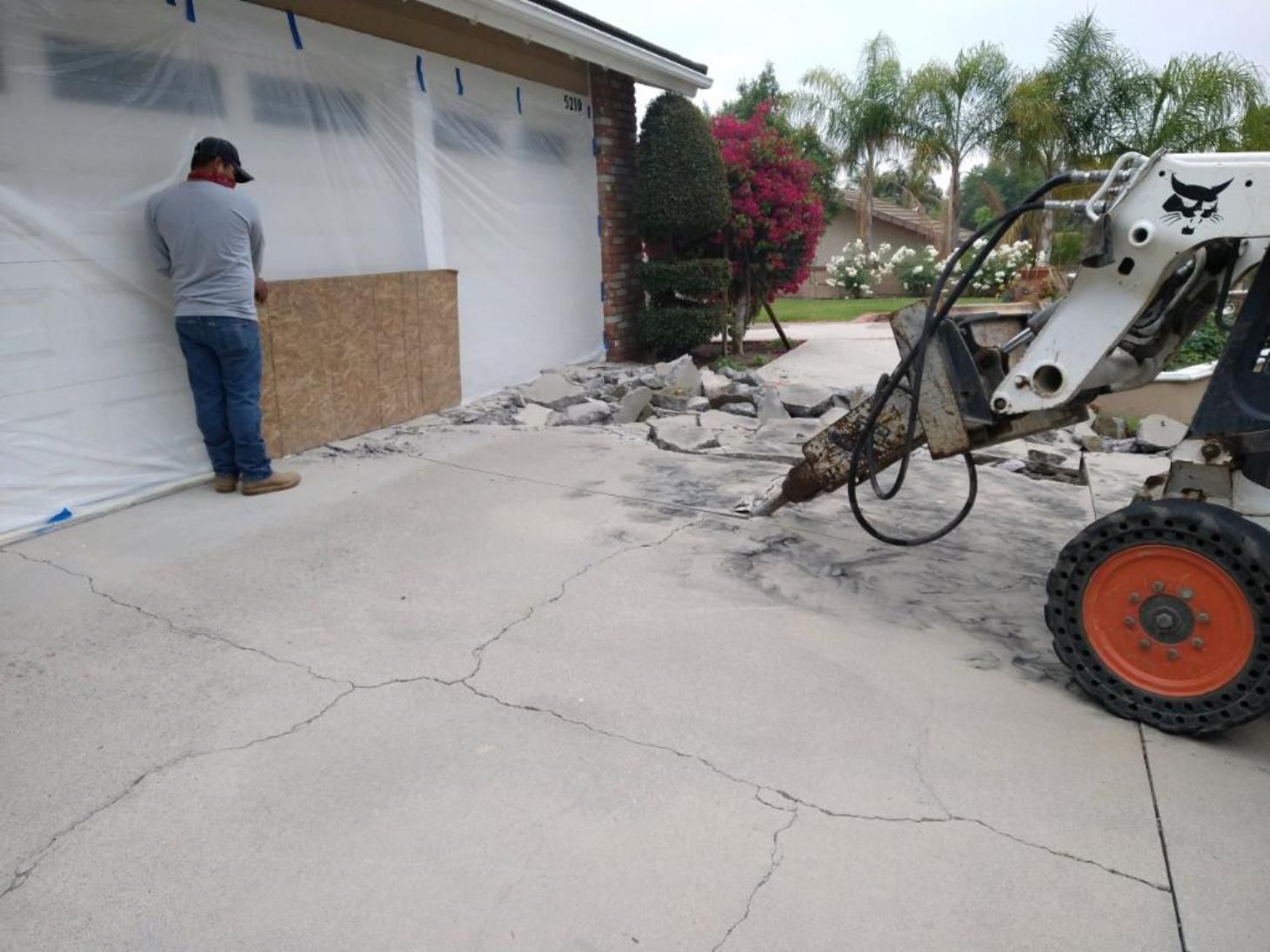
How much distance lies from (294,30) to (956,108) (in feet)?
65.1

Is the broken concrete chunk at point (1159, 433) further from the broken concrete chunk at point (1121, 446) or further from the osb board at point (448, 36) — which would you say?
the osb board at point (448, 36)

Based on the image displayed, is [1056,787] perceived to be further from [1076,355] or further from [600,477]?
[600,477]

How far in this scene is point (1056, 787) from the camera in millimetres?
2506

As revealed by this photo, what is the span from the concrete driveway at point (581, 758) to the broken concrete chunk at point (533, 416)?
260 centimetres

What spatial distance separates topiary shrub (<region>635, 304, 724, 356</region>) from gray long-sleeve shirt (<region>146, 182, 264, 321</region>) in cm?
499

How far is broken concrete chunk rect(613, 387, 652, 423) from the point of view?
684 cm

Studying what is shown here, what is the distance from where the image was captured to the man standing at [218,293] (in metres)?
4.61

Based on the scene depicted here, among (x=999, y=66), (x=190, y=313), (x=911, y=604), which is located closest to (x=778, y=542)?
(x=911, y=604)

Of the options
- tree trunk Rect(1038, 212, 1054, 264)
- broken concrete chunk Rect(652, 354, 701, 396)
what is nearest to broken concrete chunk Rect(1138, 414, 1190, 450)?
broken concrete chunk Rect(652, 354, 701, 396)

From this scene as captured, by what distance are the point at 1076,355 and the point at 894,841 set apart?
1.68 m

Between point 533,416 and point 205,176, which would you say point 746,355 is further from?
point 205,176

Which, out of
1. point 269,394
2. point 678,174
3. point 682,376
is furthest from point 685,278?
point 269,394

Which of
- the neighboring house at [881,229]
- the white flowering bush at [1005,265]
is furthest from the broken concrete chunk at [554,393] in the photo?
the neighboring house at [881,229]

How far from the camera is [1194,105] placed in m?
17.5
